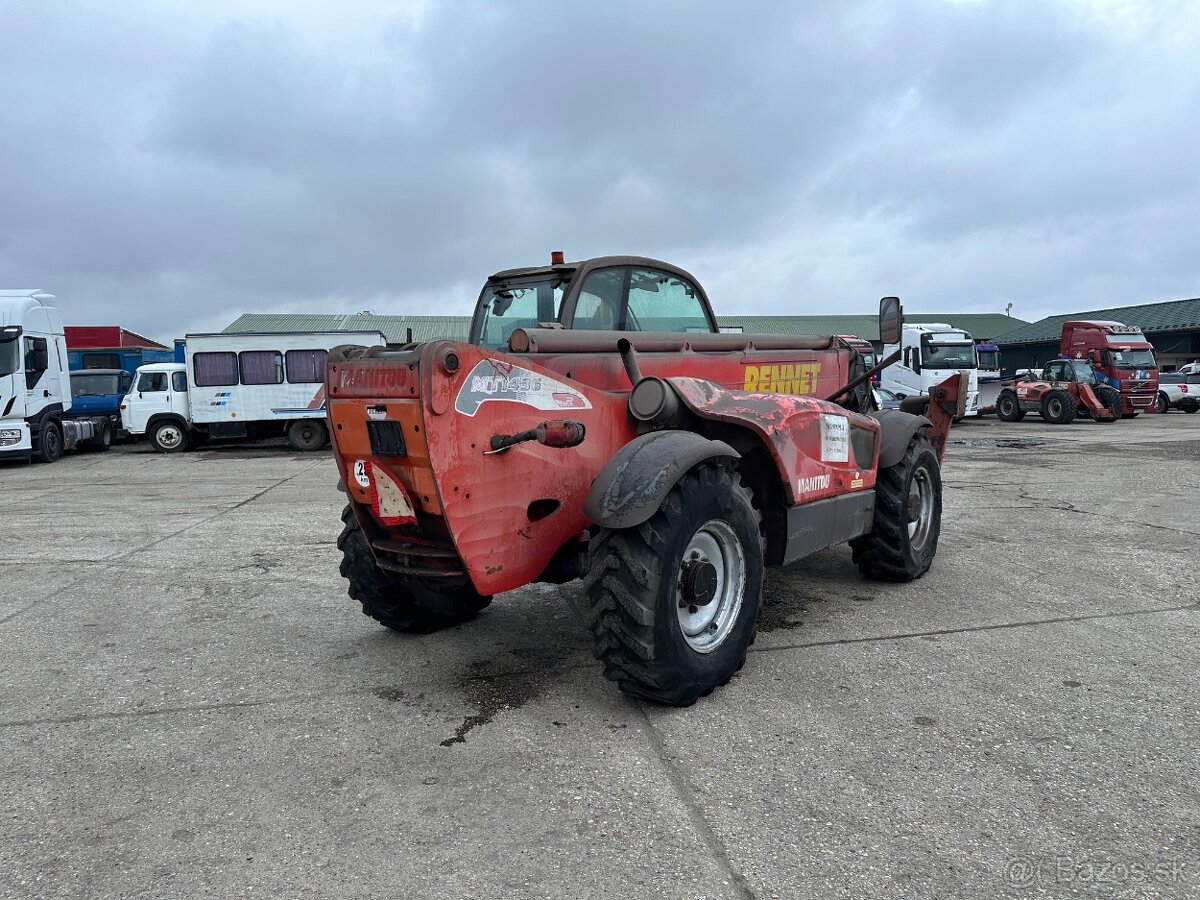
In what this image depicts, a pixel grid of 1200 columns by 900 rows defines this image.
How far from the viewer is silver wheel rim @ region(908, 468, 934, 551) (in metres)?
6.04

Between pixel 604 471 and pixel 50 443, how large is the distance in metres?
17.6

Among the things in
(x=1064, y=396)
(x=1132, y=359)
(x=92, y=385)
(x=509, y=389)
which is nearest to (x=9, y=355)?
(x=92, y=385)

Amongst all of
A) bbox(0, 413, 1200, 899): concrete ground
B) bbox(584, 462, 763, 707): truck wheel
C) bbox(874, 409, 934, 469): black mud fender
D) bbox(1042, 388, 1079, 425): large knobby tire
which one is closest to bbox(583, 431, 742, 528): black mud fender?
bbox(584, 462, 763, 707): truck wheel

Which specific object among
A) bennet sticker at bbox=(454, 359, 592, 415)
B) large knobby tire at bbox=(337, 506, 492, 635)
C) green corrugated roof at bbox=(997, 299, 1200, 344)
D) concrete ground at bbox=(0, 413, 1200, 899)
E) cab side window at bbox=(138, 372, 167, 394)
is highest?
green corrugated roof at bbox=(997, 299, 1200, 344)

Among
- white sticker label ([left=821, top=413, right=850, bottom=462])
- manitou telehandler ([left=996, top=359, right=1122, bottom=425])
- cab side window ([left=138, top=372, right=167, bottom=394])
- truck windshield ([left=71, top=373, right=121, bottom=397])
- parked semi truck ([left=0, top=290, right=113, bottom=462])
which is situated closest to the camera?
white sticker label ([left=821, top=413, right=850, bottom=462])

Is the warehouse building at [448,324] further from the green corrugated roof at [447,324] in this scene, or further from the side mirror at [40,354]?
the side mirror at [40,354]

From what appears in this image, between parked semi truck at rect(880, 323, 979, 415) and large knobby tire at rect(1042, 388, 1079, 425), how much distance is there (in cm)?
185

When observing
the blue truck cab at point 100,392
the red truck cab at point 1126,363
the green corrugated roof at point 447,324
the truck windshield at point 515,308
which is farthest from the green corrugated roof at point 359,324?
the truck windshield at point 515,308

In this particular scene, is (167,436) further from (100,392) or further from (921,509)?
(921,509)

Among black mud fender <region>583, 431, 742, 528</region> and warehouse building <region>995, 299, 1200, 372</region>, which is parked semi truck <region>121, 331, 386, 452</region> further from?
warehouse building <region>995, 299, 1200, 372</region>

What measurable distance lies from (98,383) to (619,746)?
2257 cm

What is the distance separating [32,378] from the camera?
647 inches

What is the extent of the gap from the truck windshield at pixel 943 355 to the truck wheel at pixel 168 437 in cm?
1928

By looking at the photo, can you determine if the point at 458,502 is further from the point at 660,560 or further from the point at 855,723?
the point at 855,723
